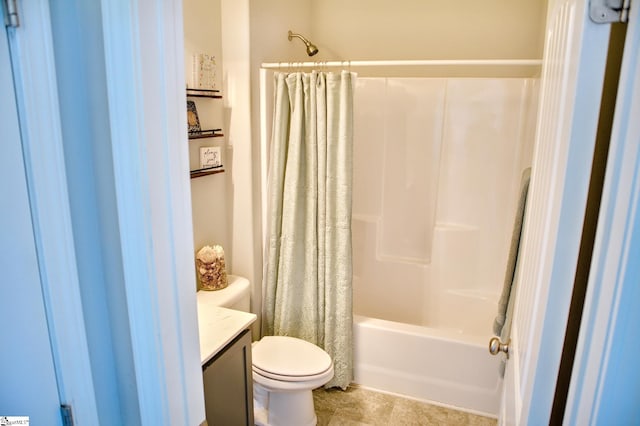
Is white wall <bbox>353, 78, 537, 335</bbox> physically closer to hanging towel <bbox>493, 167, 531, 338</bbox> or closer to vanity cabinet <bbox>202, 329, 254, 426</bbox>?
hanging towel <bbox>493, 167, 531, 338</bbox>

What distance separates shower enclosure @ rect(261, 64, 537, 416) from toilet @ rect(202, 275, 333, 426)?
0.46m

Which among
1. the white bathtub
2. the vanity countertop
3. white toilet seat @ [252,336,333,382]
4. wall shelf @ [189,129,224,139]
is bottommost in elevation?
the white bathtub

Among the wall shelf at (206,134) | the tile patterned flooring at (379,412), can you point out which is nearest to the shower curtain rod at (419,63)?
the wall shelf at (206,134)

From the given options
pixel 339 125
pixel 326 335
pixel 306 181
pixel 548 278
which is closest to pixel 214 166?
pixel 306 181

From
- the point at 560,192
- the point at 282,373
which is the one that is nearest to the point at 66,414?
the point at 560,192

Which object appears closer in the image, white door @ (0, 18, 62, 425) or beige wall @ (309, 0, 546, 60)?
white door @ (0, 18, 62, 425)

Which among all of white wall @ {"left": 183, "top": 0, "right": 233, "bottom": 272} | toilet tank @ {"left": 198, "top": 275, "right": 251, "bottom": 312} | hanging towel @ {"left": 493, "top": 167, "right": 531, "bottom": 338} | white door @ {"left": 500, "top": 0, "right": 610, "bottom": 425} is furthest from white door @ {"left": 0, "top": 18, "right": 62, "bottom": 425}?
hanging towel @ {"left": 493, "top": 167, "right": 531, "bottom": 338}

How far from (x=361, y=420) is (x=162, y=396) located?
1.59m

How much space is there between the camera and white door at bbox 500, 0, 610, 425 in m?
0.71

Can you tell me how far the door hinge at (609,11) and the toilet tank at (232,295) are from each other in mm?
1811

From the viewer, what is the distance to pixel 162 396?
0.99 meters

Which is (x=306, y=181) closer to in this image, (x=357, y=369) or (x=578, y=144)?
(x=357, y=369)

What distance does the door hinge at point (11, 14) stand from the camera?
785mm

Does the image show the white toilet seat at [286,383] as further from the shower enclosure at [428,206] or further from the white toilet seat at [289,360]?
the shower enclosure at [428,206]
